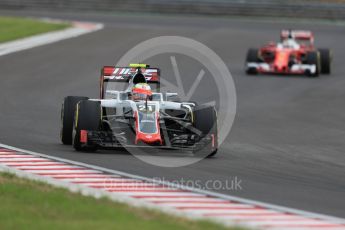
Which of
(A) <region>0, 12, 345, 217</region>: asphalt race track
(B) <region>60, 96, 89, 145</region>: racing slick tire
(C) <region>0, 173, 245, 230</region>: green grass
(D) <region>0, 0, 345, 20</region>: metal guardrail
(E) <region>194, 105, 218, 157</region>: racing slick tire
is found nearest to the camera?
(C) <region>0, 173, 245, 230</region>: green grass

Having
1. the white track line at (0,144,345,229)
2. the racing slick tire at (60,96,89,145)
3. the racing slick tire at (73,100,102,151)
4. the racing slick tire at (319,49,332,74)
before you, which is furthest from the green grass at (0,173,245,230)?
the racing slick tire at (319,49,332,74)

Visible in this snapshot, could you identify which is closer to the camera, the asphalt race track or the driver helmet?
the asphalt race track

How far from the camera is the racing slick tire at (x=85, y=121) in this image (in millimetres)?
15055

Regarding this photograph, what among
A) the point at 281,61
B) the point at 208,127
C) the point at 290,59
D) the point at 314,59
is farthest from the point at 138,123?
the point at 290,59

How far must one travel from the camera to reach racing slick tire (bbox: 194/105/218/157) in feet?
49.9

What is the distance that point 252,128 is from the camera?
65.7 feet

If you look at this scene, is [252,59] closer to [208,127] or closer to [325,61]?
[325,61]

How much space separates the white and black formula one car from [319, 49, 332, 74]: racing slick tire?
14886 millimetres

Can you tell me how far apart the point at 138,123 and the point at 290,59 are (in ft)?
52.3

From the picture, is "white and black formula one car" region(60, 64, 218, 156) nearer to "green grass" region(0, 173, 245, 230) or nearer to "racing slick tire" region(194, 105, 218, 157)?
"racing slick tire" region(194, 105, 218, 157)

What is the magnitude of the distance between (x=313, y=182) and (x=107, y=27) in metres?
30.3

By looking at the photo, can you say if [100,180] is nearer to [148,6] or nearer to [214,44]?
[214,44]

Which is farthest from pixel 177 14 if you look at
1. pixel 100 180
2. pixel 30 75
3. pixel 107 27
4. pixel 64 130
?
pixel 100 180

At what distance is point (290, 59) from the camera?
30.5 meters
